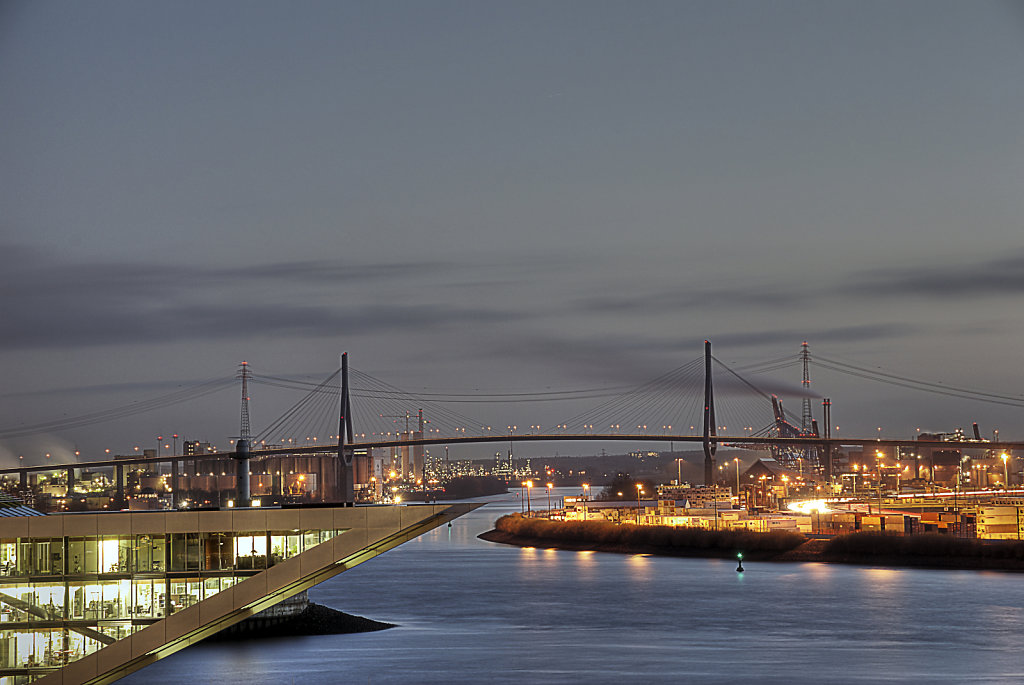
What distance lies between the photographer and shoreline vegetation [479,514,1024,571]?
4134 cm

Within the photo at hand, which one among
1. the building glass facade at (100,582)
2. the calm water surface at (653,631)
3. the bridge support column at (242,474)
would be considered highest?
the bridge support column at (242,474)

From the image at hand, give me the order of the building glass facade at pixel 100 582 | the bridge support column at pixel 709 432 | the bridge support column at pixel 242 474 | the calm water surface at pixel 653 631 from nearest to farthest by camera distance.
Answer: the building glass facade at pixel 100 582, the bridge support column at pixel 242 474, the calm water surface at pixel 653 631, the bridge support column at pixel 709 432

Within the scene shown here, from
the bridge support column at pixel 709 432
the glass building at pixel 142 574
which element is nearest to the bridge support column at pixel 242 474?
the glass building at pixel 142 574

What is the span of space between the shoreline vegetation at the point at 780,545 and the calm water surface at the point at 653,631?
62.6 inches

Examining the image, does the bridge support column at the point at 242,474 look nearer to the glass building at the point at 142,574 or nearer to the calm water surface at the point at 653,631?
the glass building at the point at 142,574

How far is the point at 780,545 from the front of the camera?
155 ft

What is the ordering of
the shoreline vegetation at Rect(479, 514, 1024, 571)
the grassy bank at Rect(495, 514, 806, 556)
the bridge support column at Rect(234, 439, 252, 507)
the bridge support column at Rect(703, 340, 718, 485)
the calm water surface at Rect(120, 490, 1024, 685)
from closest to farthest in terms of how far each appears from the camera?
1. the bridge support column at Rect(234, 439, 252, 507)
2. the calm water surface at Rect(120, 490, 1024, 685)
3. the shoreline vegetation at Rect(479, 514, 1024, 571)
4. the grassy bank at Rect(495, 514, 806, 556)
5. the bridge support column at Rect(703, 340, 718, 485)

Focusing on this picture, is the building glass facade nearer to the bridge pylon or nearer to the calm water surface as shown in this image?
the calm water surface

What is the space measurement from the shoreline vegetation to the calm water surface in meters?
1.59

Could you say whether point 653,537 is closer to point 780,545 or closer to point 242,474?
point 780,545

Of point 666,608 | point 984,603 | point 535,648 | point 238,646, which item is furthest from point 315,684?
point 984,603

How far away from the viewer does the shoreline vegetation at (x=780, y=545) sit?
41344 millimetres

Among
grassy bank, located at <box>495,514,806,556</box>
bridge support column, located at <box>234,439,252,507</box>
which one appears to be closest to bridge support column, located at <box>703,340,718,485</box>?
grassy bank, located at <box>495,514,806,556</box>

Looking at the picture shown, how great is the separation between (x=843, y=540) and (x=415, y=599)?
1809 centimetres
